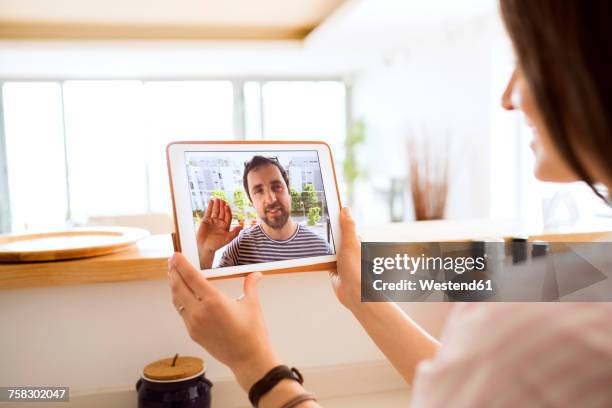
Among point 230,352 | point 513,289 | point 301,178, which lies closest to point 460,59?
point 513,289

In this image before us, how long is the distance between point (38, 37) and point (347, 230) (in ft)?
13.6

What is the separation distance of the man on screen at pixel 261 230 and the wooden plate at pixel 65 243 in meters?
0.27

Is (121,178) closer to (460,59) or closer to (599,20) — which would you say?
(460,59)

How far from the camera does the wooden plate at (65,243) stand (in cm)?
87

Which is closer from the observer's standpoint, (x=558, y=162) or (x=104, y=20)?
(x=558, y=162)

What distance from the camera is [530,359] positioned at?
334mm

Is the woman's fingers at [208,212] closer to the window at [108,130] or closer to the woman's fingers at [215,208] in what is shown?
the woman's fingers at [215,208]

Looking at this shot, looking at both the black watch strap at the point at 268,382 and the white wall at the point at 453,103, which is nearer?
the black watch strap at the point at 268,382

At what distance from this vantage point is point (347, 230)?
2.74 ft

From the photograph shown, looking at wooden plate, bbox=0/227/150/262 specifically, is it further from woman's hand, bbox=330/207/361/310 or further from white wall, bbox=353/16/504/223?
white wall, bbox=353/16/504/223

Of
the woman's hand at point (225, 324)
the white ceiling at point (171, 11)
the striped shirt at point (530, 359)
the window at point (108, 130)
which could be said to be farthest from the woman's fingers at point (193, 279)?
the window at point (108, 130)

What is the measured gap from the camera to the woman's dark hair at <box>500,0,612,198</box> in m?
0.33

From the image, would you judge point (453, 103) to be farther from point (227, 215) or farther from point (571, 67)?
point (571, 67)

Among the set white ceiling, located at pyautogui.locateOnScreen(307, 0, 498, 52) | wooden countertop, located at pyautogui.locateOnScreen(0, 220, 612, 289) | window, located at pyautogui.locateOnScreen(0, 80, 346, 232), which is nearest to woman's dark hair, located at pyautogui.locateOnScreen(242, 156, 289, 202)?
wooden countertop, located at pyautogui.locateOnScreen(0, 220, 612, 289)
